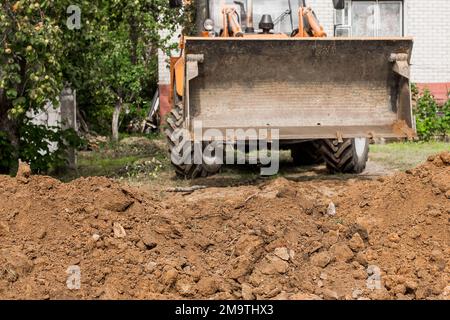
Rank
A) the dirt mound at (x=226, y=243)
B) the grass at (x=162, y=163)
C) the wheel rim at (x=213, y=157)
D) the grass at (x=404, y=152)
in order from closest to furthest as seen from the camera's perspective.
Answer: the dirt mound at (x=226, y=243)
the wheel rim at (x=213, y=157)
the grass at (x=162, y=163)
the grass at (x=404, y=152)

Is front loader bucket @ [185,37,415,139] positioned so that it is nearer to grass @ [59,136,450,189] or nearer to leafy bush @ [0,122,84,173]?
grass @ [59,136,450,189]

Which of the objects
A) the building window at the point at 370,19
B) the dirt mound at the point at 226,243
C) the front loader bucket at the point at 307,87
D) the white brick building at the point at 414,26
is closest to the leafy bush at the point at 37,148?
the front loader bucket at the point at 307,87

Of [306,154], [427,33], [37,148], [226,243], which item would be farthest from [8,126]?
[427,33]

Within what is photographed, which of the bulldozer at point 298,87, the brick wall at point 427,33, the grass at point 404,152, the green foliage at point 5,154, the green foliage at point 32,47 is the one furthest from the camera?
the brick wall at point 427,33

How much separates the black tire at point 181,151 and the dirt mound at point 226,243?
246cm

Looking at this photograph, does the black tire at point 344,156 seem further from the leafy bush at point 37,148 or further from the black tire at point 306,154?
the leafy bush at point 37,148

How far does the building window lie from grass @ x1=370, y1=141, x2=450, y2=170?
2.39 meters

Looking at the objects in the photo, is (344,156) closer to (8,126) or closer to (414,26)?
(8,126)

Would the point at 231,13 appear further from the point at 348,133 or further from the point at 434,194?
the point at 434,194

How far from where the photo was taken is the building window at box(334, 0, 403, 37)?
1680 cm

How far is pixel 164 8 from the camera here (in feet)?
50.7

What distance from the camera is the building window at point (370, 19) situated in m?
16.8

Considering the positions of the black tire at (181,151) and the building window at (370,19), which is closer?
the black tire at (181,151)

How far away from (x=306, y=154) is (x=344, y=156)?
4.42 feet
